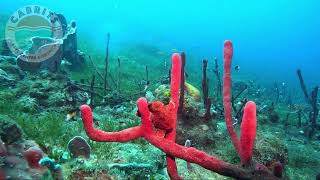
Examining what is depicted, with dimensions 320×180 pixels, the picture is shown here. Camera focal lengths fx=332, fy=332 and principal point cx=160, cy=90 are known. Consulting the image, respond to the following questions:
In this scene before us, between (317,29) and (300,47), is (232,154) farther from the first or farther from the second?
(317,29)

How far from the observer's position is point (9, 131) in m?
4.92

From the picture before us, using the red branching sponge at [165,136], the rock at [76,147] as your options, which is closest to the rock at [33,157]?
the rock at [76,147]

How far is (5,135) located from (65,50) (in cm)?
999

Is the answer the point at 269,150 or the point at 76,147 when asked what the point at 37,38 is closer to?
the point at 76,147

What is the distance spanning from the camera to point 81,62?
15328mm

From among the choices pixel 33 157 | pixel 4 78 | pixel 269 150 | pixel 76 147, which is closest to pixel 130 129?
pixel 33 157

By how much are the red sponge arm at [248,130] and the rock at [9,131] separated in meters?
3.40

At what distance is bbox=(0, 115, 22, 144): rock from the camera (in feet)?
15.8

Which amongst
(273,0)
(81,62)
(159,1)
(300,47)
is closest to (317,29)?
(273,0)

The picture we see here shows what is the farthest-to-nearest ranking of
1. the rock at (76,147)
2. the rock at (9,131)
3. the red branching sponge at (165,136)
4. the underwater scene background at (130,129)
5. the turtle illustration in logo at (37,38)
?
the turtle illustration in logo at (37,38), the rock at (76,147), the rock at (9,131), the underwater scene background at (130,129), the red branching sponge at (165,136)

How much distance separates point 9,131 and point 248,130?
3557mm

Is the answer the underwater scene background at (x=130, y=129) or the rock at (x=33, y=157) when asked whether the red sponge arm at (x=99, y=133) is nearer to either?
the underwater scene background at (x=130, y=129)

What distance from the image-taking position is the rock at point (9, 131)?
15.8 ft

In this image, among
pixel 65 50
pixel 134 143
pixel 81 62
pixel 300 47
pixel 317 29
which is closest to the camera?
pixel 134 143
